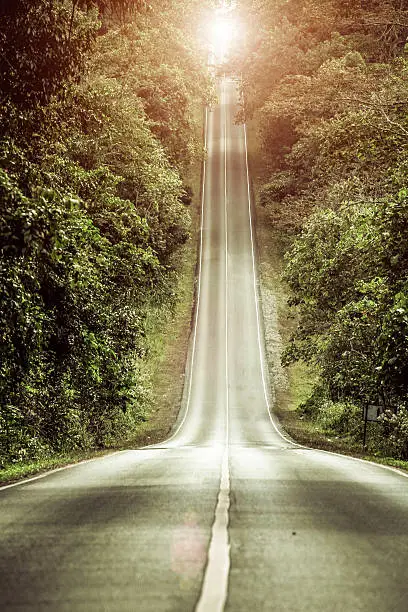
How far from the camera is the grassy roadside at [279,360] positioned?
88.8 feet

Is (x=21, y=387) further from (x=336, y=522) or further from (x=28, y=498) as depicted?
(x=336, y=522)

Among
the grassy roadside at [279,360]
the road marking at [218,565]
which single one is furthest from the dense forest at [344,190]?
the road marking at [218,565]

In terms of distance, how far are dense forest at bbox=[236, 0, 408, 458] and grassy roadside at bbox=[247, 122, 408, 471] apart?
1.02 meters

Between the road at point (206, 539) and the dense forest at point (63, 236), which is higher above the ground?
the dense forest at point (63, 236)

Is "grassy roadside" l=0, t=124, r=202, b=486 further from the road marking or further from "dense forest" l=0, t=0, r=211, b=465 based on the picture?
the road marking

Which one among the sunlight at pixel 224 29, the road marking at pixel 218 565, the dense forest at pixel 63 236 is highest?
the sunlight at pixel 224 29

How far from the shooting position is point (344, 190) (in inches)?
912

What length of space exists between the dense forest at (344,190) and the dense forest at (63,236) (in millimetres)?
5831

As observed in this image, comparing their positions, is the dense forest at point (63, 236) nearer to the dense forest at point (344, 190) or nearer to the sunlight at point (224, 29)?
the dense forest at point (344, 190)

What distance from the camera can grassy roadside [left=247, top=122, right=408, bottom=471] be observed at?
2708cm

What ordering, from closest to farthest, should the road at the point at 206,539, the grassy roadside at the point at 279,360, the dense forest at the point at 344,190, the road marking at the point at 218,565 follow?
the road marking at the point at 218,565, the road at the point at 206,539, the dense forest at the point at 344,190, the grassy roadside at the point at 279,360

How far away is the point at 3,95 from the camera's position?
11.1 metres

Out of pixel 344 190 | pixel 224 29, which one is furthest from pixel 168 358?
pixel 224 29

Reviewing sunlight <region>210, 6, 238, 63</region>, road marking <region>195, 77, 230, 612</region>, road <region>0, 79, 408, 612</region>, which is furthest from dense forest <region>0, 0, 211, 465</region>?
sunlight <region>210, 6, 238, 63</region>
